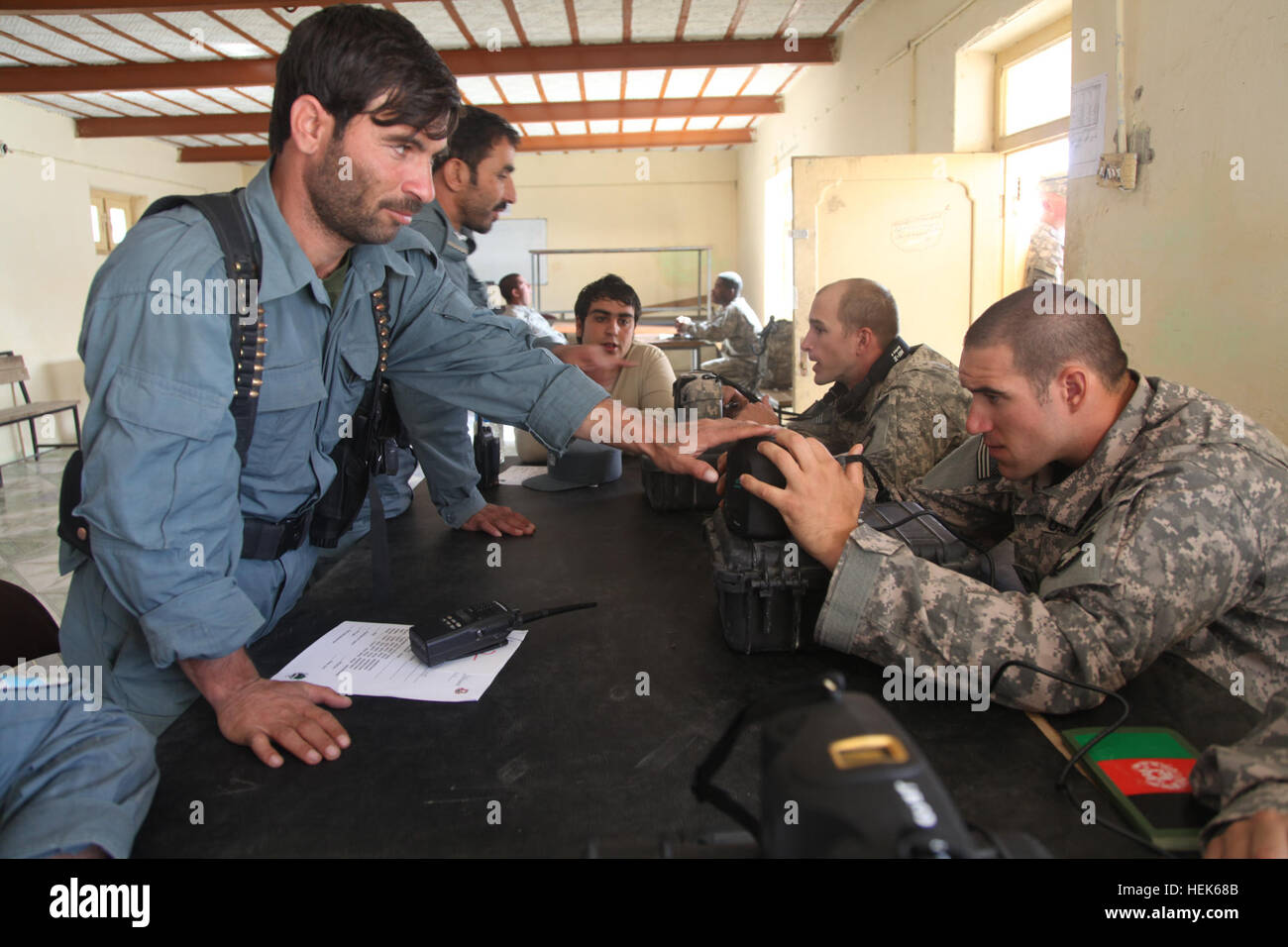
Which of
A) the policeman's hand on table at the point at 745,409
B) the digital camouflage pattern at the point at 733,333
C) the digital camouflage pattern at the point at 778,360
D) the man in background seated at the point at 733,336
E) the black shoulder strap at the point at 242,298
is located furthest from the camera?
the digital camouflage pattern at the point at 733,333

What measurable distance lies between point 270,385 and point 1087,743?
44.3 inches

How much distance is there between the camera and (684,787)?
2.97 ft

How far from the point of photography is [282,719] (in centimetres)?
102

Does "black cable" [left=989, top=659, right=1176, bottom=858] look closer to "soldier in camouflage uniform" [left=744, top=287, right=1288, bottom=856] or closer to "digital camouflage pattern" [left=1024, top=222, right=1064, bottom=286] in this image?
"soldier in camouflage uniform" [left=744, top=287, right=1288, bottom=856]

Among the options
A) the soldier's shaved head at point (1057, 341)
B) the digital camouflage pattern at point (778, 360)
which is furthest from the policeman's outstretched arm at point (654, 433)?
the digital camouflage pattern at point (778, 360)

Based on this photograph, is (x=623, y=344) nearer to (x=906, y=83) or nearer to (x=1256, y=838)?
(x=906, y=83)

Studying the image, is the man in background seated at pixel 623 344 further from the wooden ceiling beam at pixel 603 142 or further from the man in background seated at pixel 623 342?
the wooden ceiling beam at pixel 603 142

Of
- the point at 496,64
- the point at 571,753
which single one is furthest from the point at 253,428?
the point at 496,64

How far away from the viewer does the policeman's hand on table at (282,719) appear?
98cm

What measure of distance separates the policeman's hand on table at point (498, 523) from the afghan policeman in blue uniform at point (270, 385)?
318 millimetres

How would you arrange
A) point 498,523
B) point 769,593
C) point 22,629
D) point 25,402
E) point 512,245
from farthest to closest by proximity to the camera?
point 512,245 < point 25,402 < point 498,523 < point 22,629 < point 769,593

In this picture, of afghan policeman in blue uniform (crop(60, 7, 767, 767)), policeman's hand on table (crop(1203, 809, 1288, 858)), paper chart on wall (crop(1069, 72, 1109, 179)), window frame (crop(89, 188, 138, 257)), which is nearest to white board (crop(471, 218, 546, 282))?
window frame (crop(89, 188, 138, 257))
